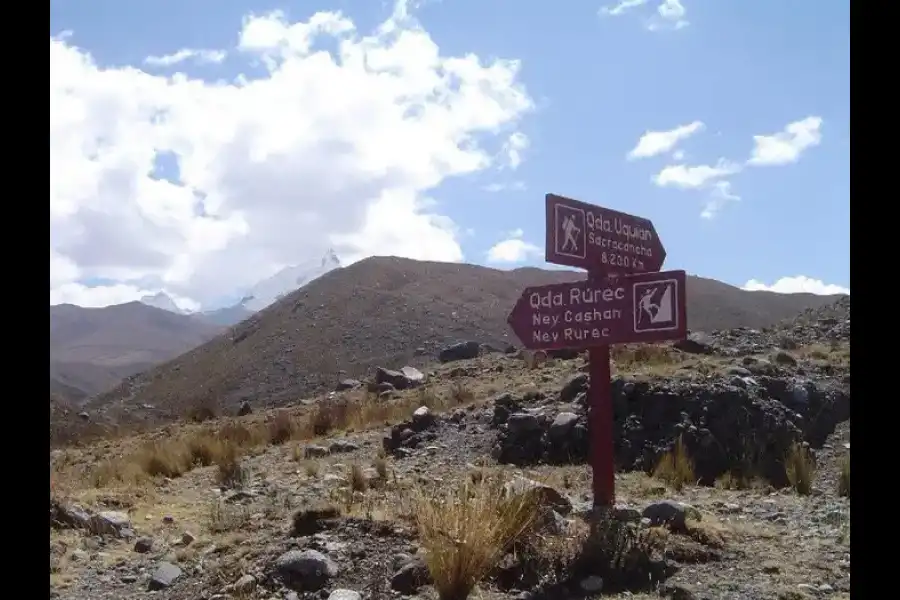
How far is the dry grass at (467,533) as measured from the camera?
555 centimetres

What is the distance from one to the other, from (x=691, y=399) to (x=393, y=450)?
440 cm

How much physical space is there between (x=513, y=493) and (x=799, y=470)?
177 inches

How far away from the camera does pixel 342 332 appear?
4794 cm

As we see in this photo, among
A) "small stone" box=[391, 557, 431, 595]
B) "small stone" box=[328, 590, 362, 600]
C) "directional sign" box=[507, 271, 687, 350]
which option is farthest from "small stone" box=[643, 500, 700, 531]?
"small stone" box=[328, 590, 362, 600]

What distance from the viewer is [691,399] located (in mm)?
11633

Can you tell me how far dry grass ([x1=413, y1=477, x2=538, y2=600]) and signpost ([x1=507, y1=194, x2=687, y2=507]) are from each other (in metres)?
1.65

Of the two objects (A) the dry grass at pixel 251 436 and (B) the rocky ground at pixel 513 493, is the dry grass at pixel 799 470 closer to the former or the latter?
(B) the rocky ground at pixel 513 493

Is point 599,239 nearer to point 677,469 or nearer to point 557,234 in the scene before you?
point 557,234

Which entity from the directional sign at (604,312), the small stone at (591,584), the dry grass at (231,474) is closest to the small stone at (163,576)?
the small stone at (591,584)

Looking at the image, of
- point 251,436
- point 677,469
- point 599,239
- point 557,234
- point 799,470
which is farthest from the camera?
point 251,436

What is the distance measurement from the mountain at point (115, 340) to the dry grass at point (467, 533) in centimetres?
8395

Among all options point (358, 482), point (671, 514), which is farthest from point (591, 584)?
point (358, 482)
